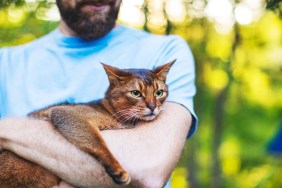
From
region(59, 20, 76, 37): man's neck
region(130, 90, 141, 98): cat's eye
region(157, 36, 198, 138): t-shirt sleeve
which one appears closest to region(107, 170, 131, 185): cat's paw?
region(157, 36, 198, 138): t-shirt sleeve

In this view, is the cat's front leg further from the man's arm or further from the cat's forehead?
the cat's forehead

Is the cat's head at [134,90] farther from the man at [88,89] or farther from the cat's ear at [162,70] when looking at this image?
the man at [88,89]

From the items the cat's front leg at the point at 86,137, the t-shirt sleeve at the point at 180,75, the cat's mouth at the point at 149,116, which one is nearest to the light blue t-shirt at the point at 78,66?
the t-shirt sleeve at the point at 180,75

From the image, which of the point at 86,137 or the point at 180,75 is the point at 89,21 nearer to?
the point at 180,75

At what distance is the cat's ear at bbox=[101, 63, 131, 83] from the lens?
13.5 feet

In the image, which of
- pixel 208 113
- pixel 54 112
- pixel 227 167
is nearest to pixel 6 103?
pixel 54 112

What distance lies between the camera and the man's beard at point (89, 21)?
4523 mm

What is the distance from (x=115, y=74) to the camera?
4.18m

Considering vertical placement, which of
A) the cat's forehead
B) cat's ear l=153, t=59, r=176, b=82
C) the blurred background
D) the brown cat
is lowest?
the blurred background

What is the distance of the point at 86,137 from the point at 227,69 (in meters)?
7.10

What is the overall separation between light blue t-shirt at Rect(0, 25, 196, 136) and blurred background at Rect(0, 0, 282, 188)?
1.81ft

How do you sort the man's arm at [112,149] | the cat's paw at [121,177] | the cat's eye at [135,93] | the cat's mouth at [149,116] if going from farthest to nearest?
the cat's eye at [135,93] → the cat's mouth at [149,116] → the man's arm at [112,149] → the cat's paw at [121,177]

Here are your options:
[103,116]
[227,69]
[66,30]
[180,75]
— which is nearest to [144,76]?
[180,75]

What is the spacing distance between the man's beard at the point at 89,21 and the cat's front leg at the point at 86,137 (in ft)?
2.70
